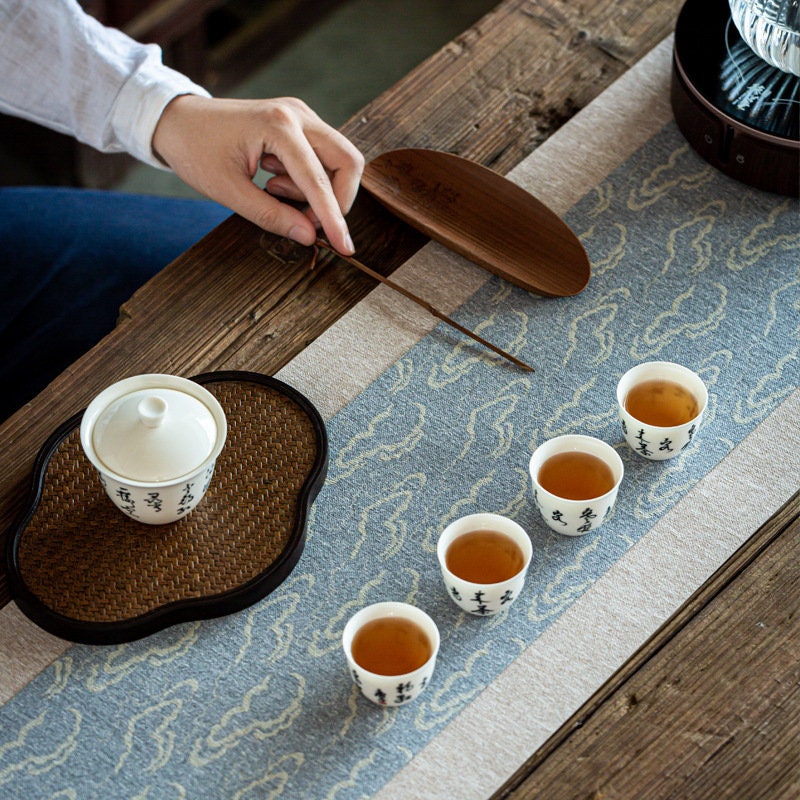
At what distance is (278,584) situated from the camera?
0.94 meters

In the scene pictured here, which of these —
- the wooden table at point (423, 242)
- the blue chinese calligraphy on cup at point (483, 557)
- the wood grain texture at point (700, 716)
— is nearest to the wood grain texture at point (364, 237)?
the wooden table at point (423, 242)

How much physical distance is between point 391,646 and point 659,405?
35 cm

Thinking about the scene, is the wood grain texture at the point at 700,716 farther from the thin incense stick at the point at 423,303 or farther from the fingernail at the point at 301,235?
the fingernail at the point at 301,235

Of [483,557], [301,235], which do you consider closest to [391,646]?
[483,557]

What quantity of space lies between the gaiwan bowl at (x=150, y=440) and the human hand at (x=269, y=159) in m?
0.30

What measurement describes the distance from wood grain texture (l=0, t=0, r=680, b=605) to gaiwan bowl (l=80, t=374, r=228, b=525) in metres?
0.19

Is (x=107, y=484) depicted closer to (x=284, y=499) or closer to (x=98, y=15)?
(x=284, y=499)

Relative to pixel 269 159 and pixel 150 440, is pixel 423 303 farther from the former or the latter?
pixel 150 440

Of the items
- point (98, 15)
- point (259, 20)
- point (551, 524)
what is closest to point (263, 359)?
point (551, 524)

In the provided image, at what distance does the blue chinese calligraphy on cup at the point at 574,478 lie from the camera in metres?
0.94

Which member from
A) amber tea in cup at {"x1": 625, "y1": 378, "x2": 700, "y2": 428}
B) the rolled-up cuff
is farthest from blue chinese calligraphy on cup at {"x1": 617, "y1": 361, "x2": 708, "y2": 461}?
the rolled-up cuff

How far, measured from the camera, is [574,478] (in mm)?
967

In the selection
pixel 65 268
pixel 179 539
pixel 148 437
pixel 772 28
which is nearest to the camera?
pixel 148 437

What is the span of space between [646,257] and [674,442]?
257mm
